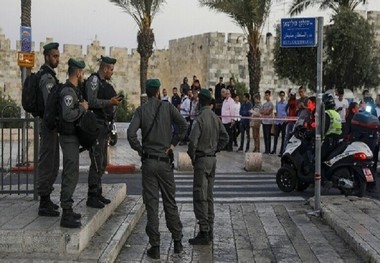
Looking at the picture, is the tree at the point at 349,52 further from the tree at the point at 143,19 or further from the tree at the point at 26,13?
the tree at the point at 26,13

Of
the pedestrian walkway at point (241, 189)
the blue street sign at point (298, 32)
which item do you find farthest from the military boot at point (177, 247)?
the blue street sign at point (298, 32)

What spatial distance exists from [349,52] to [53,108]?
2393 centimetres

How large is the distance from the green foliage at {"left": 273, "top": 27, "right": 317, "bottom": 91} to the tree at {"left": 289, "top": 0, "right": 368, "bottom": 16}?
5.79 ft

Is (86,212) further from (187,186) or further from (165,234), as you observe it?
(187,186)

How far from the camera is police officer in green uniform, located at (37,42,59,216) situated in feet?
24.6

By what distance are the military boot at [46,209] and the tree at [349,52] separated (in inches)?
916

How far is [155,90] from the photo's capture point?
7344 mm

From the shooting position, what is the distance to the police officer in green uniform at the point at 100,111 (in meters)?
8.12

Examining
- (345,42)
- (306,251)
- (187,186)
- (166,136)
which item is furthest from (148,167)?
(345,42)

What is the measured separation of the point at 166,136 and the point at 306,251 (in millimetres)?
2115

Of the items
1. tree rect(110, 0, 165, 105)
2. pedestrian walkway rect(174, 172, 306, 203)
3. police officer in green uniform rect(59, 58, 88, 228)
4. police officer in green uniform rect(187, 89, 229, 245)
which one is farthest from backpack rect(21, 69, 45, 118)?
tree rect(110, 0, 165, 105)

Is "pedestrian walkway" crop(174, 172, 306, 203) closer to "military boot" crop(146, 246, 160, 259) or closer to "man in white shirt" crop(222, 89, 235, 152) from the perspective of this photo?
"military boot" crop(146, 246, 160, 259)

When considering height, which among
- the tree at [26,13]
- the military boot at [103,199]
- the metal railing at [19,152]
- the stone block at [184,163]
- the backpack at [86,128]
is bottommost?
the stone block at [184,163]

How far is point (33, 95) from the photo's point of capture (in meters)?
7.66
